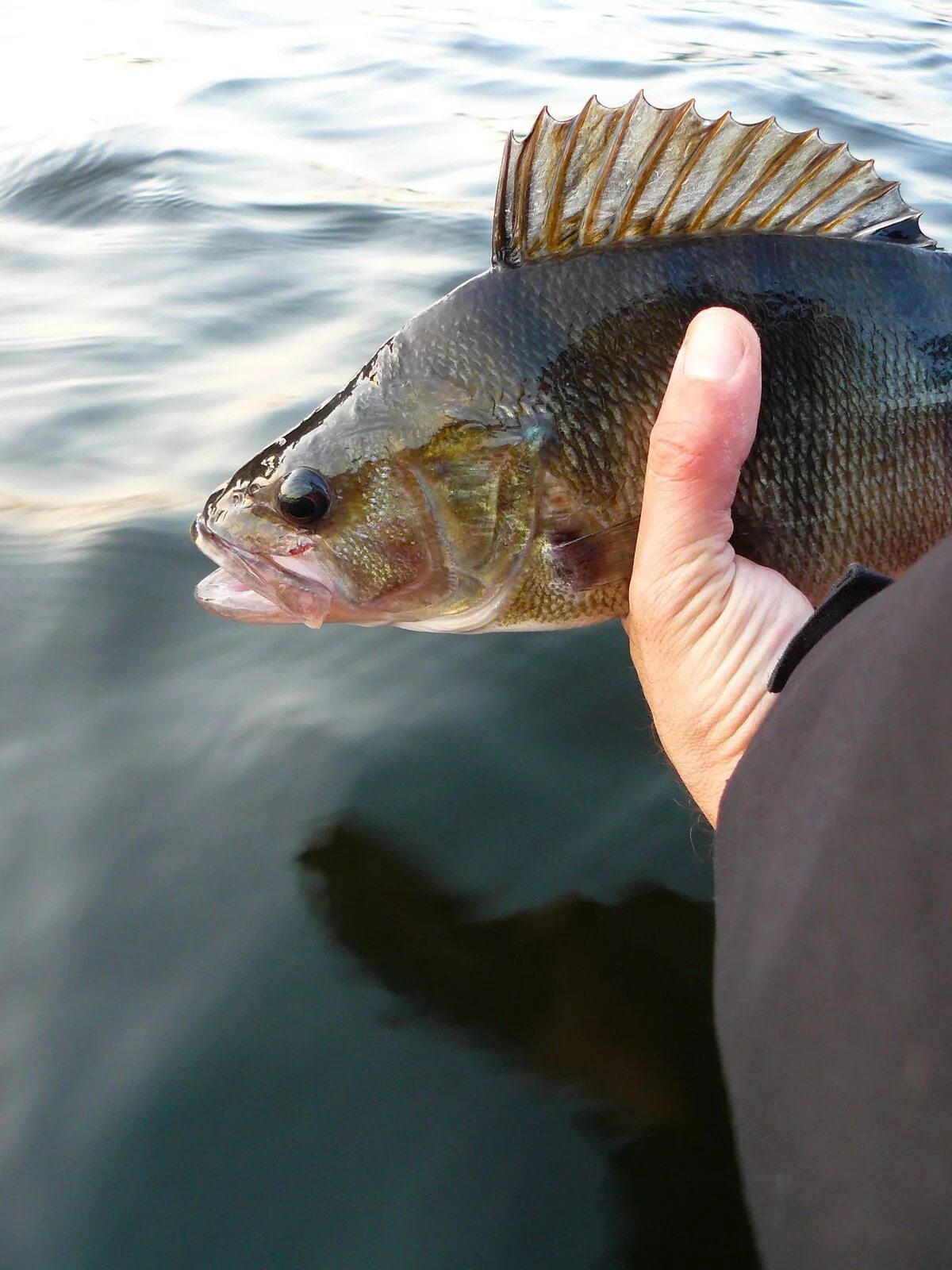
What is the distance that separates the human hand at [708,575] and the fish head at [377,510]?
289 millimetres

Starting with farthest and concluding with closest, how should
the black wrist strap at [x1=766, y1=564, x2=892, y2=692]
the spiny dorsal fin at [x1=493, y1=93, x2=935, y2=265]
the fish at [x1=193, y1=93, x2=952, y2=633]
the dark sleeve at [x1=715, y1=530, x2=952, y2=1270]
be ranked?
1. the spiny dorsal fin at [x1=493, y1=93, x2=935, y2=265]
2. the fish at [x1=193, y1=93, x2=952, y2=633]
3. the black wrist strap at [x1=766, y1=564, x2=892, y2=692]
4. the dark sleeve at [x1=715, y1=530, x2=952, y2=1270]

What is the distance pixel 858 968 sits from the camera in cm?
85

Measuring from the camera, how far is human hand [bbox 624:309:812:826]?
5.48ft

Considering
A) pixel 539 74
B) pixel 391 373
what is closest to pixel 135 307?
pixel 391 373

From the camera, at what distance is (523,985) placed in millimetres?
1931

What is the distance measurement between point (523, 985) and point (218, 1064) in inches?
22.1

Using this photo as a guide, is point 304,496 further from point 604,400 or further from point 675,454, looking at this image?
point 675,454

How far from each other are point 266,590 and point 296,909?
0.65 m

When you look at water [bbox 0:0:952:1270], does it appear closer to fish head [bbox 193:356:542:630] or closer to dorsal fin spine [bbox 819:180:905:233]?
fish head [bbox 193:356:542:630]

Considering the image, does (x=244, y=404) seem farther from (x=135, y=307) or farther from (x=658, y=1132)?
(x=658, y=1132)

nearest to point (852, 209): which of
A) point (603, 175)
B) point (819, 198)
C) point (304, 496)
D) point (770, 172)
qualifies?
point (819, 198)

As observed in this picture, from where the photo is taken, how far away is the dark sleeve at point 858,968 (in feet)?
2.57

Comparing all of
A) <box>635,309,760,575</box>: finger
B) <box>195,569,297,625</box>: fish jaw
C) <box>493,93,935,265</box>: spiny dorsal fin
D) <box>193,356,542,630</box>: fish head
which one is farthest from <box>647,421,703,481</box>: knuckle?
<box>195,569,297,625</box>: fish jaw

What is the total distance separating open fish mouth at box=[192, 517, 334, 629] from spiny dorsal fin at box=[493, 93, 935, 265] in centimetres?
71
